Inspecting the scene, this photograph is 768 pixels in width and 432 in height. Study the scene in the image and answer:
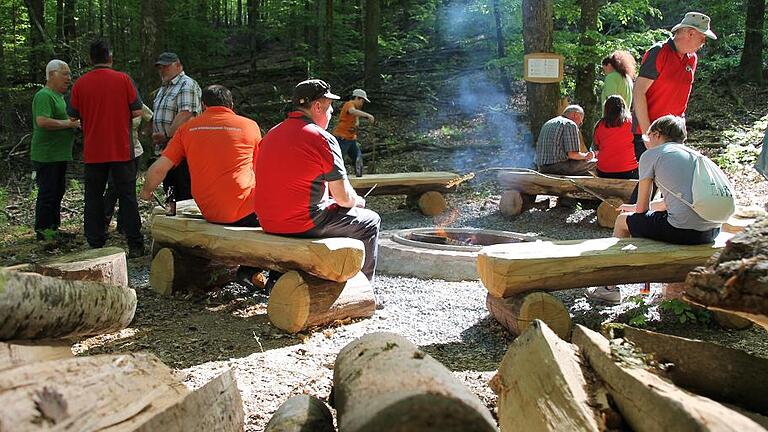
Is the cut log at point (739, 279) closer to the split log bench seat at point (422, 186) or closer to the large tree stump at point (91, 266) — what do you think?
the large tree stump at point (91, 266)

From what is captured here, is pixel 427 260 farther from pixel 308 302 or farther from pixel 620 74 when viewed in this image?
pixel 620 74

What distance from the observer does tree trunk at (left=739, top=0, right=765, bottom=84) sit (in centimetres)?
1409

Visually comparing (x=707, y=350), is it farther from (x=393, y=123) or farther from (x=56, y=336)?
(x=393, y=123)

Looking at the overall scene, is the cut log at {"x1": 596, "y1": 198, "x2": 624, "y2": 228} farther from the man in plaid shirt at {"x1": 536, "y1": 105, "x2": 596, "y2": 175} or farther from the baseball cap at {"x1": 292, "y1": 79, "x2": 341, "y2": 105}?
the baseball cap at {"x1": 292, "y1": 79, "x2": 341, "y2": 105}

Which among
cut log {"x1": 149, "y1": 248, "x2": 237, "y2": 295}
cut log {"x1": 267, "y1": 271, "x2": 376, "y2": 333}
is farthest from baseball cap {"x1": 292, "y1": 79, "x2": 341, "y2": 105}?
cut log {"x1": 149, "y1": 248, "x2": 237, "y2": 295}

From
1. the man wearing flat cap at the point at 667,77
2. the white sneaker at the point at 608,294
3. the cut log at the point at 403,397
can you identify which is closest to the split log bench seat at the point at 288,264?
the white sneaker at the point at 608,294

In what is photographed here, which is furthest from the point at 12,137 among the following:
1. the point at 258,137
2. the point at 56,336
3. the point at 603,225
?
the point at 56,336

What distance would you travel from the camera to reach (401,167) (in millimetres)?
12609

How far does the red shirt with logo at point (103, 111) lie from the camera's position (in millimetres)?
6496

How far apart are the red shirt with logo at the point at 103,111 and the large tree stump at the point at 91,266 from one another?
84.7 inches

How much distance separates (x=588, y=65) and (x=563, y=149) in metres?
3.77

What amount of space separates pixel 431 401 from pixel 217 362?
2.63 metres

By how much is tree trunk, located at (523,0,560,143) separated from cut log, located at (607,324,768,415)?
8.67 metres

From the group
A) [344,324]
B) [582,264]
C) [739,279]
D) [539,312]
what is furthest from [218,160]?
[739,279]
